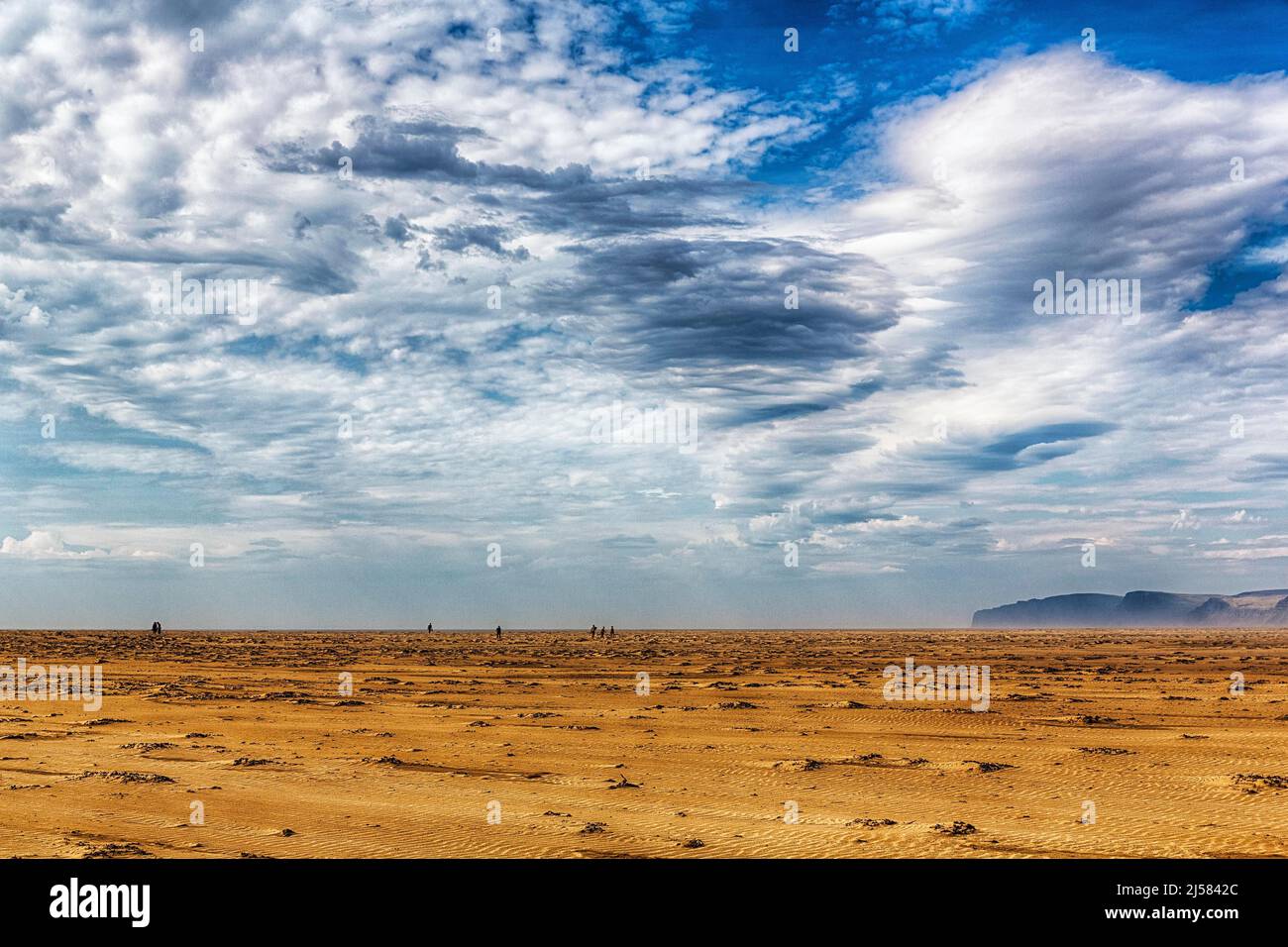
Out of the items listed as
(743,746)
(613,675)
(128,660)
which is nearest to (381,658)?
(128,660)

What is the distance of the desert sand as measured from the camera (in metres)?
14.2

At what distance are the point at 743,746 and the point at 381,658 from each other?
1889 inches

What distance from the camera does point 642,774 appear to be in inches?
788

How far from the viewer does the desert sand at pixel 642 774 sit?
1421 centimetres

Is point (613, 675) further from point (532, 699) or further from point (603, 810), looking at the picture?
point (603, 810)

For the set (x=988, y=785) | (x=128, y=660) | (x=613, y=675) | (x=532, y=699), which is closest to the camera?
(x=988, y=785)

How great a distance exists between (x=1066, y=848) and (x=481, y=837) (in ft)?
26.6

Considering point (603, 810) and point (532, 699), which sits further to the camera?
point (532, 699)

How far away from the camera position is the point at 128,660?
59812mm

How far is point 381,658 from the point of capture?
220 feet

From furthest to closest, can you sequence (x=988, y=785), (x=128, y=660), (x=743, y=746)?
(x=128, y=660)
(x=743, y=746)
(x=988, y=785)
